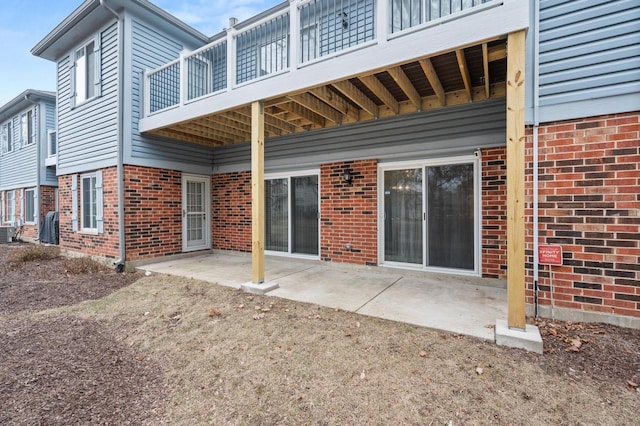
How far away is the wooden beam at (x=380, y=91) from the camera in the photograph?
423 cm

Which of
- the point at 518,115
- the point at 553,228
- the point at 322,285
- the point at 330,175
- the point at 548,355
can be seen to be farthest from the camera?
the point at 330,175

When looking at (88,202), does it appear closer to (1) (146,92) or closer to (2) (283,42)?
(1) (146,92)

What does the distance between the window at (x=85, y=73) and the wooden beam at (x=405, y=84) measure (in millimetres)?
7190

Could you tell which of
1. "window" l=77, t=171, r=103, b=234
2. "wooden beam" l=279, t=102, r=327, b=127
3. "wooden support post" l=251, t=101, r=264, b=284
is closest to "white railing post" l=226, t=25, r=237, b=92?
"wooden support post" l=251, t=101, r=264, b=284

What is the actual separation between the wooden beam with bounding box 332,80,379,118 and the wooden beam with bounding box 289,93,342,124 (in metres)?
0.67

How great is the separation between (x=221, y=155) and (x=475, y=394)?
303 inches

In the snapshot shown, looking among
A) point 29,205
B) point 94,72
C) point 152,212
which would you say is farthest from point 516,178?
point 29,205

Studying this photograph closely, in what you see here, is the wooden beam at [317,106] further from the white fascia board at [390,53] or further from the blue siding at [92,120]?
the blue siding at [92,120]

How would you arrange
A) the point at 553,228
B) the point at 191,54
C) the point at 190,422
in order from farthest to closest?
the point at 191,54, the point at 553,228, the point at 190,422

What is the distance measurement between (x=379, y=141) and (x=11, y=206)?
648 inches

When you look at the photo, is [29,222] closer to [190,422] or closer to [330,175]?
[330,175]

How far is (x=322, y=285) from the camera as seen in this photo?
492 centimetres

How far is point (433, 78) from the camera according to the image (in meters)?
4.14

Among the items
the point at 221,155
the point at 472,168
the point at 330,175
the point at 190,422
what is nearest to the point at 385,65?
the point at 472,168
